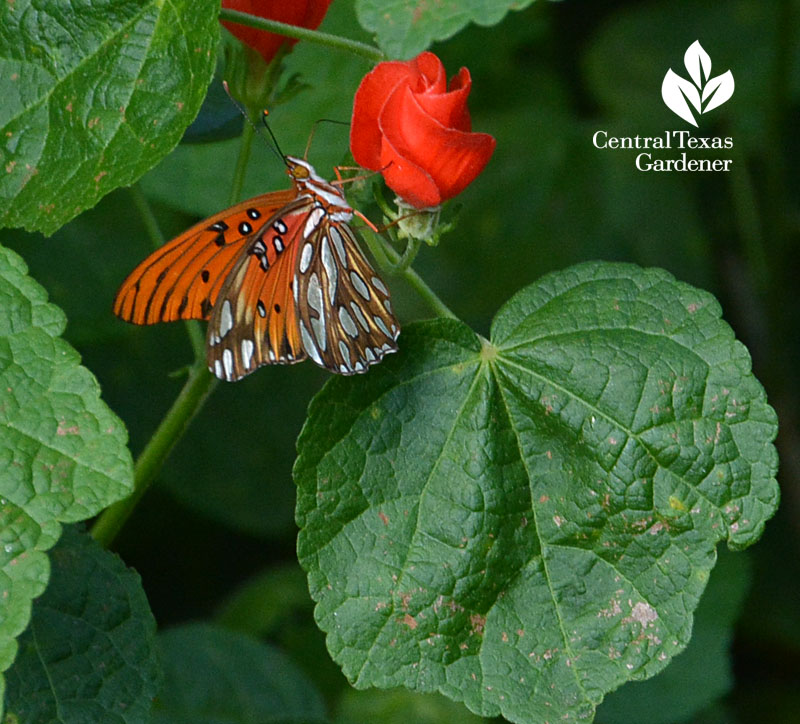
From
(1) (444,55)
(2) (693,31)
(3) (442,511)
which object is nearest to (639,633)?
(3) (442,511)

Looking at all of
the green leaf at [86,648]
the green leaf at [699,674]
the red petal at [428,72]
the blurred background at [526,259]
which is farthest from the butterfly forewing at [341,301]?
the green leaf at [699,674]

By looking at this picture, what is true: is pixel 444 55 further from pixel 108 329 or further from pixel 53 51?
pixel 53 51

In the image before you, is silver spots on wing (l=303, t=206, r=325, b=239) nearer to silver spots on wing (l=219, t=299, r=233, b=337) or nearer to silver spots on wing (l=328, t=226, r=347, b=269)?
silver spots on wing (l=328, t=226, r=347, b=269)

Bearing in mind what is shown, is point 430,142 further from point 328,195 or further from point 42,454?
point 42,454

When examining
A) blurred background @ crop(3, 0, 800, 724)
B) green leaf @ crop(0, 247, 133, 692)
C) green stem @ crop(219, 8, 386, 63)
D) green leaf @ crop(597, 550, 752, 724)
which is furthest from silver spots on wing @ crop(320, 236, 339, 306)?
green leaf @ crop(597, 550, 752, 724)

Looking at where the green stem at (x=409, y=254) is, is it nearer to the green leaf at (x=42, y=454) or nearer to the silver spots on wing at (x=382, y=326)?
the silver spots on wing at (x=382, y=326)

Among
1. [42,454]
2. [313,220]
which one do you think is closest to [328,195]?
[313,220]

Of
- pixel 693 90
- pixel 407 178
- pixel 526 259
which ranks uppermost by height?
pixel 407 178
